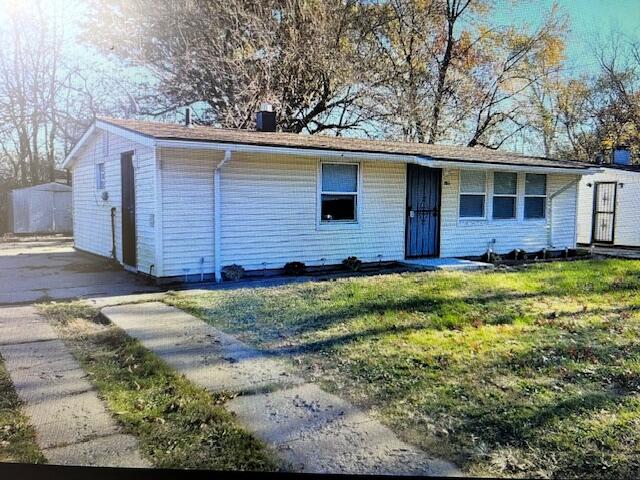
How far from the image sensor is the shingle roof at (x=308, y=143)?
16.7 ft

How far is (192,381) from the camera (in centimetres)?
238

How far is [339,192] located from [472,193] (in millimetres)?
2457

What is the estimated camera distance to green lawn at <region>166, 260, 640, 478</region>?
6.13ft

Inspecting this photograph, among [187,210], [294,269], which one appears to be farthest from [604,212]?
[187,210]

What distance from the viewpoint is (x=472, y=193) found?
8.01 m

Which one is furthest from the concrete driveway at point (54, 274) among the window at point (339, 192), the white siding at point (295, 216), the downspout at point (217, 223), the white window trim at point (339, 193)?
the window at point (339, 192)

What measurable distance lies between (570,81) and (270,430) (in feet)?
9.13

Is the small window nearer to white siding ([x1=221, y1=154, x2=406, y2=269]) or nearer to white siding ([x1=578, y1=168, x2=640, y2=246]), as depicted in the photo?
white siding ([x1=221, y1=154, x2=406, y2=269])

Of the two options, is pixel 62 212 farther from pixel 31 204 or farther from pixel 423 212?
pixel 423 212

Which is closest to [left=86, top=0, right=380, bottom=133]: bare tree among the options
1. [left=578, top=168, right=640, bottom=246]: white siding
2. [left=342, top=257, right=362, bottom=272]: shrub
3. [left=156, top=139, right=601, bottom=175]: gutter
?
[left=156, top=139, right=601, bottom=175]: gutter

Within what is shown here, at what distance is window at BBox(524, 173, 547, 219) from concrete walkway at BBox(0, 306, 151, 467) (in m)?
7.69

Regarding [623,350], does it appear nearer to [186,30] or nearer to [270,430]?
[270,430]

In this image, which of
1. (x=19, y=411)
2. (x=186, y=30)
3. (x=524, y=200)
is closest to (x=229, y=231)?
(x=186, y=30)

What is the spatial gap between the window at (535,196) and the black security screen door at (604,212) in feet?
8.90
